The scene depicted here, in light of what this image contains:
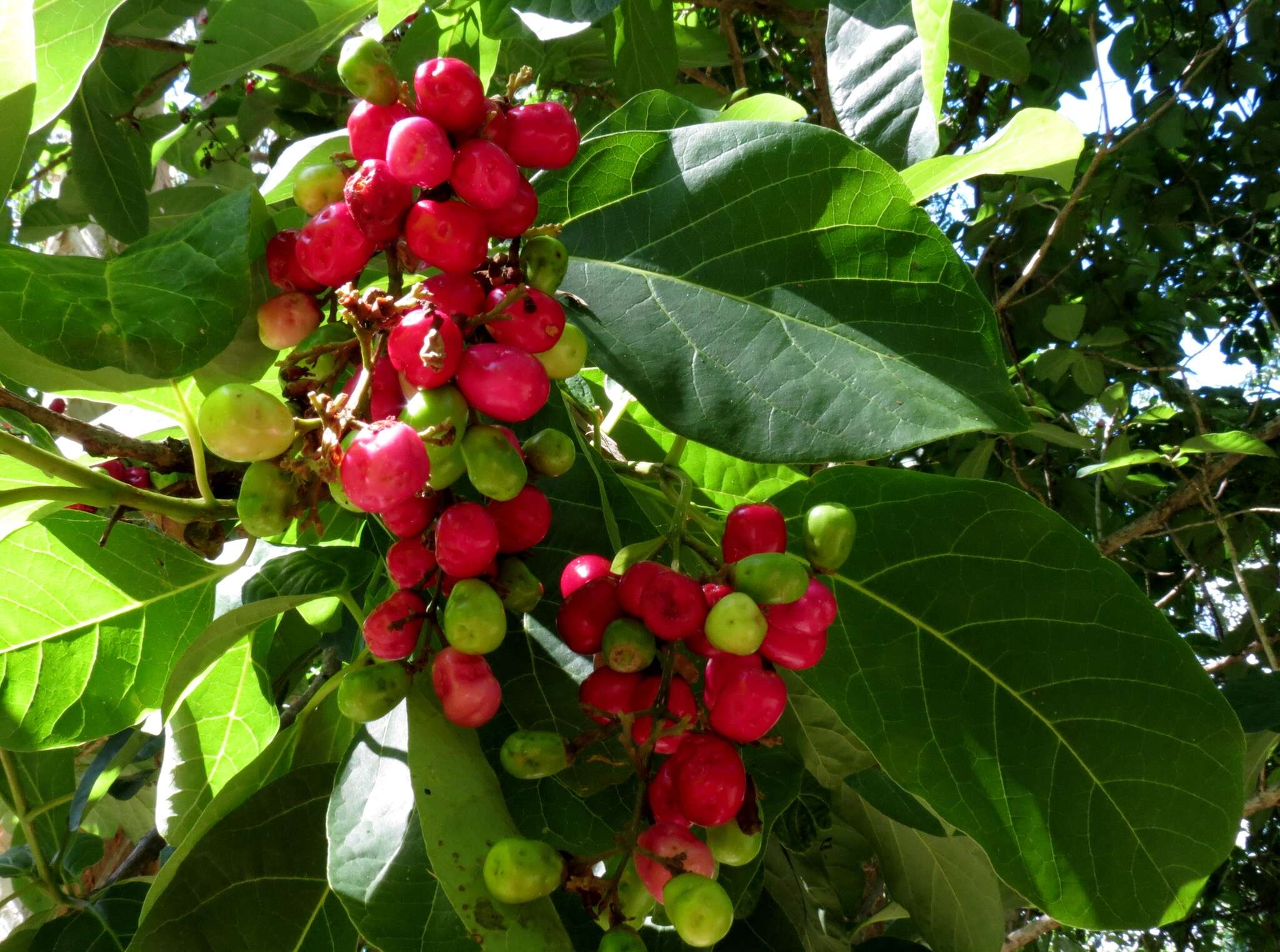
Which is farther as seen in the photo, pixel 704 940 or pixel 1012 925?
pixel 1012 925

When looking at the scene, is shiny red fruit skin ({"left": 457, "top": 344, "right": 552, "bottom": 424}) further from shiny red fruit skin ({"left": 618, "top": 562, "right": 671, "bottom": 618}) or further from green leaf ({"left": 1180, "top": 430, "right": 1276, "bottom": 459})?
green leaf ({"left": 1180, "top": 430, "right": 1276, "bottom": 459})

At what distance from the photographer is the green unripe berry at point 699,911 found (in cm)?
55

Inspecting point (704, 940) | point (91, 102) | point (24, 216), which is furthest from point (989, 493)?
point (24, 216)

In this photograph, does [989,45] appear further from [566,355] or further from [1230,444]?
[566,355]

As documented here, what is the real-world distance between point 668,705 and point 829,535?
158mm

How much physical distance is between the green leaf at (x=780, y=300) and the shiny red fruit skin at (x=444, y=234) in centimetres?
11

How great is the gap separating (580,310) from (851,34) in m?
0.54

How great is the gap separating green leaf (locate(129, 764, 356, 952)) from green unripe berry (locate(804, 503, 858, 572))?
1.57 ft

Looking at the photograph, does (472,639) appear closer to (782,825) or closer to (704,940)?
(704,940)

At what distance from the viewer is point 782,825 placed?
1.25m

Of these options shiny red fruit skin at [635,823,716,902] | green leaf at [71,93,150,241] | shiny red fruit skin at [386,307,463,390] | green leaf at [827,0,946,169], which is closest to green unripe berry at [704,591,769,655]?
shiny red fruit skin at [635,823,716,902]

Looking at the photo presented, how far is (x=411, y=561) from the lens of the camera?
669 mm

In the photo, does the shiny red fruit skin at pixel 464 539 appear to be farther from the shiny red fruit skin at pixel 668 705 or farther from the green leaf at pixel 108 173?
the green leaf at pixel 108 173

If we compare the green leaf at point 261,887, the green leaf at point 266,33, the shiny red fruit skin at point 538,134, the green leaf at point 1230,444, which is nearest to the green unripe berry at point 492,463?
the shiny red fruit skin at point 538,134
